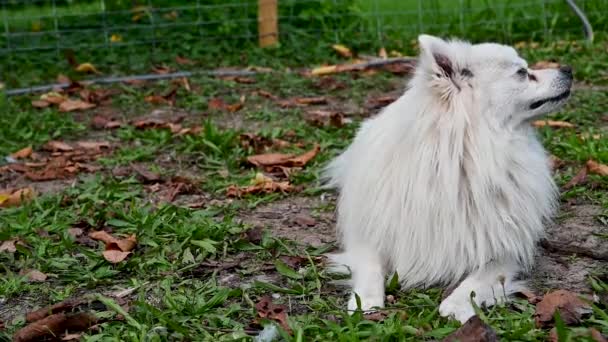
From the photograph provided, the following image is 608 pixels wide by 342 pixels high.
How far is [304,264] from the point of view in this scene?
3439mm

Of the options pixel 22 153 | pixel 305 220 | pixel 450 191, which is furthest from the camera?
pixel 22 153

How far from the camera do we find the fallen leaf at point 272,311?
2.77 meters

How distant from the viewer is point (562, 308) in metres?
2.75

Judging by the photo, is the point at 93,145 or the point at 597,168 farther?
the point at 93,145

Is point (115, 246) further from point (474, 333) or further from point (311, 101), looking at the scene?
point (311, 101)

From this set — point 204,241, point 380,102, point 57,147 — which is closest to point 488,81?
point 204,241

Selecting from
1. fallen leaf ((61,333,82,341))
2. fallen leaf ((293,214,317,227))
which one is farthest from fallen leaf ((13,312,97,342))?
fallen leaf ((293,214,317,227))

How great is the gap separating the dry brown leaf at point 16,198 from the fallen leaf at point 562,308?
266 centimetres

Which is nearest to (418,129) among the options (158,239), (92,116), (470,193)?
(470,193)

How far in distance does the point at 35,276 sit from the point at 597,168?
2707 millimetres

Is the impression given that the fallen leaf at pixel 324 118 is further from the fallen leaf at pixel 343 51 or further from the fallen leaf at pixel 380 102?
the fallen leaf at pixel 343 51

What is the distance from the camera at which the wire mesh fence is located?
7.79m

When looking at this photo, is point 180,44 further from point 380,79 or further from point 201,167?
point 201,167

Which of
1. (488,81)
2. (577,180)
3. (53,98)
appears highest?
(488,81)
